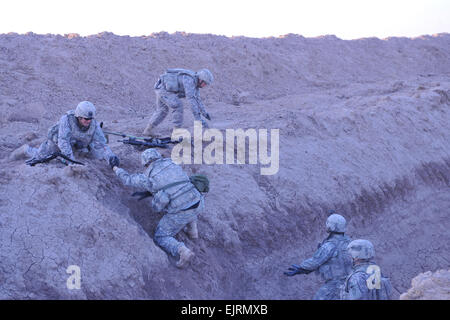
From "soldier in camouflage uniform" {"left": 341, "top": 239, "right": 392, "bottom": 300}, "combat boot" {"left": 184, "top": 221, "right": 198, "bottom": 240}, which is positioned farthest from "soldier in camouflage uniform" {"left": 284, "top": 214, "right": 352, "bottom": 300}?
"combat boot" {"left": 184, "top": 221, "right": 198, "bottom": 240}

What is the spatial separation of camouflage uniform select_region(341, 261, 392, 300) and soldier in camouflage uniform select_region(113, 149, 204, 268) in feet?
6.21

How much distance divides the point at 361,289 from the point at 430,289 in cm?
77

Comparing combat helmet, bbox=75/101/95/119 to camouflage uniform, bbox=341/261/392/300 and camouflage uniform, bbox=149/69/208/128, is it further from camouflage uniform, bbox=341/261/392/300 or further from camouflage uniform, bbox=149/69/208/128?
camouflage uniform, bbox=341/261/392/300

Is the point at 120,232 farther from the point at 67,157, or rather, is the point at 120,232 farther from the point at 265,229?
the point at 265,229

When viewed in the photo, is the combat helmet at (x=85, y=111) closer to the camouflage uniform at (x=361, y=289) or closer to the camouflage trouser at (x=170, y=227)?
the camouflage trouser at (x=170, y=227)

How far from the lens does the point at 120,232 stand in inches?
240

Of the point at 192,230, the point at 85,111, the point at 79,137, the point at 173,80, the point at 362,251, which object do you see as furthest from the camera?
the point at 173,80

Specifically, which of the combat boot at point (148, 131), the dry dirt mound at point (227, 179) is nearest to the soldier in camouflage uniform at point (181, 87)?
the combat boot at point (148, 131)

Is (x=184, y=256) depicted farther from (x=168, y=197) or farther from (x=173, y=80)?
(x=173, y=80)

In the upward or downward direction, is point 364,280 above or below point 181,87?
below

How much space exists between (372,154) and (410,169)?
3.50ft

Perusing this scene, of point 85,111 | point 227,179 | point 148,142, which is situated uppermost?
point 85,111

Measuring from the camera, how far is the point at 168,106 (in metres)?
9.43

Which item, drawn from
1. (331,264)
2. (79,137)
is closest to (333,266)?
(331,264)
